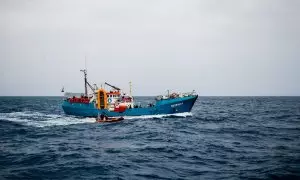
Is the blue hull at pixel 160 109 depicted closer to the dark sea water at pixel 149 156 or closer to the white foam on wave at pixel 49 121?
the white foam on wave at pixel 49 121

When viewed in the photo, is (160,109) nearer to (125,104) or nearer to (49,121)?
(125,104)

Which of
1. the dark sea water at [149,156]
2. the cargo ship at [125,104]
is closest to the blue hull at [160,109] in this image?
the cargo ship at [125,104]

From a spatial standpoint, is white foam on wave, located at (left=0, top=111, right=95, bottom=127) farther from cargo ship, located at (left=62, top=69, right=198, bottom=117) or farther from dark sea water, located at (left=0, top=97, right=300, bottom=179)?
dark sea water, located at (left=0, top=97, right=300, bottom=179)

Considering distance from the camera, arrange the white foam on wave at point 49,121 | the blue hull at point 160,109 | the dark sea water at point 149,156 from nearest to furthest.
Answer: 1. the dark sea water at point 149,156
2. the white foam on wave at point 49,121
3. the blue hull at point 160,109

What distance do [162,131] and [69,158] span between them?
1397 centimetres

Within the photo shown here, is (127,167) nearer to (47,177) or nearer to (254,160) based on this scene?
(47,177)

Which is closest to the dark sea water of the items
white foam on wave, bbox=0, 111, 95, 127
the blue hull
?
white foam on wave, bbox=0, 111, 95, 127

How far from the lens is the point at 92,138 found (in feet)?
87.8

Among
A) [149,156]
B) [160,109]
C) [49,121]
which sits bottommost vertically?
[149,156]

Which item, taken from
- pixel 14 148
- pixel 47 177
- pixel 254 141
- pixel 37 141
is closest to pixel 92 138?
pixel 37 141

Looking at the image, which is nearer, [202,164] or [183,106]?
[202,164]

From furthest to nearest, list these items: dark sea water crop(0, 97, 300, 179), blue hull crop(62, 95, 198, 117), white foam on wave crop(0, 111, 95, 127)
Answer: blue hull crop(62, 95, 198, 117), white foam on wave crop(0, 111, 95, 127), dark sea water crop(0, 97, 300, 179)

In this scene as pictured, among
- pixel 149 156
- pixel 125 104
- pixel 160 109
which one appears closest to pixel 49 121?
pixel 125 104

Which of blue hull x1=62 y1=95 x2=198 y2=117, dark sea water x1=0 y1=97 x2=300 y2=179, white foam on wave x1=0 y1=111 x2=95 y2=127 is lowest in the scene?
dark sea water x1=0 y1=97 x2=300 y2=179
